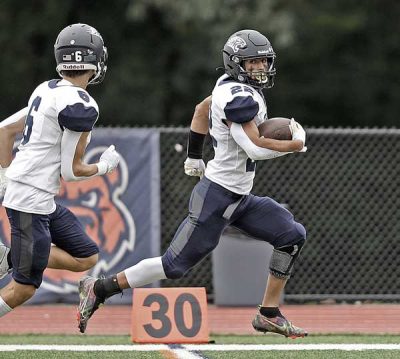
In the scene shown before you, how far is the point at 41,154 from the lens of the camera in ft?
19.7

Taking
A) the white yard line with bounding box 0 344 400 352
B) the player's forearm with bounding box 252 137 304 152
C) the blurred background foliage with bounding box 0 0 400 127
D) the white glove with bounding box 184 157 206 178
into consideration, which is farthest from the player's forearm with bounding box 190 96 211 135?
the blurred background foliage with bounding box 0 0 400 127

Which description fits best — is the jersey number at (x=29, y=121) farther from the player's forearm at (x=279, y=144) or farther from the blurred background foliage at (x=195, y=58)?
the blurred background foliage at (x=195, y=58)

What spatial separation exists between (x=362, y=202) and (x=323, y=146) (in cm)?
60

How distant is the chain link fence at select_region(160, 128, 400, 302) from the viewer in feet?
32.2

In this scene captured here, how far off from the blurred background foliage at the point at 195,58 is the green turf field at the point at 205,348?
27.5ft

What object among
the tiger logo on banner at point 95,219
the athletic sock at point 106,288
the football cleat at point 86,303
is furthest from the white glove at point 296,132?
the tiger logo on banner at point 95,219

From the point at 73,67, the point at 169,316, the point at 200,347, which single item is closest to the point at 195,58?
the point at 169,316

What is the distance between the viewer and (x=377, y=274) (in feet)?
32.3

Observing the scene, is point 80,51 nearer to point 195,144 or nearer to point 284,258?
point 195,144

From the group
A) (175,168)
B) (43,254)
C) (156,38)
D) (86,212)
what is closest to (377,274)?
(175,168)

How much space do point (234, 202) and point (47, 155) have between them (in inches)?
44.9

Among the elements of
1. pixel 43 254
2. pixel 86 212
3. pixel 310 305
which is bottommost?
pixel 310 305

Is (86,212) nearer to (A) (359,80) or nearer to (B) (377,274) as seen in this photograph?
(B) (377,274)

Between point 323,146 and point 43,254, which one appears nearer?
point 43,254
